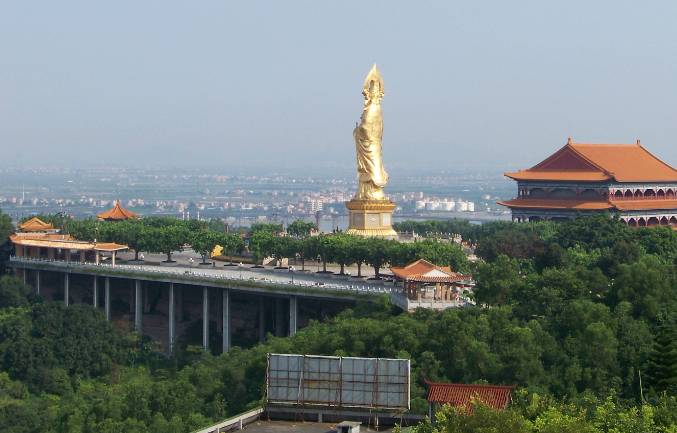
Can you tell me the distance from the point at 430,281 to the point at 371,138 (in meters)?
19.7

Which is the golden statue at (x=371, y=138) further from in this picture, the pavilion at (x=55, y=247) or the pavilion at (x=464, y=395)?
the pavilion at (x=464, y=395)

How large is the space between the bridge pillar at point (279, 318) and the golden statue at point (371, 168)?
999cm

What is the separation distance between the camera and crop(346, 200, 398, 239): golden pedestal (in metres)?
58.3

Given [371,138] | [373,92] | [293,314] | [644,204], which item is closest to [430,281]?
[293,314]

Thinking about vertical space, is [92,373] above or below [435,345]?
below

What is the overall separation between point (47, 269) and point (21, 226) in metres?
10.4

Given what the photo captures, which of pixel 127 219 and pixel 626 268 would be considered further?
pixel 127 219

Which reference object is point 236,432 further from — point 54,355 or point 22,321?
point 22,321

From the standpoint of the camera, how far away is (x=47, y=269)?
58219 mm

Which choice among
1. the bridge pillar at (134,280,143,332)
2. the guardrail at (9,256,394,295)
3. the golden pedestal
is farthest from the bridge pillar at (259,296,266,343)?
the golden pedestal

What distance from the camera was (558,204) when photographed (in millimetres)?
68562

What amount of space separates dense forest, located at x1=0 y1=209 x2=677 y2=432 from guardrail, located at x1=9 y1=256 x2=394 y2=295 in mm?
3168

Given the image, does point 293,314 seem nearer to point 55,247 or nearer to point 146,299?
point 146,299

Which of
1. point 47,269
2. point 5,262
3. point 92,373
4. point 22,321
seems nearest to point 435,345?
point 92,373
